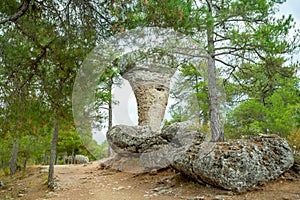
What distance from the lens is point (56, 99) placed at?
461 centimetres

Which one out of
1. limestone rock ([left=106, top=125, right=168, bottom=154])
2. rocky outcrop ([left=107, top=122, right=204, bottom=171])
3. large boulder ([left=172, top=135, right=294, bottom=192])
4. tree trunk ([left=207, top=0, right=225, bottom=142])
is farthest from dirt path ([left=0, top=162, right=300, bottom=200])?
tree trunk ([left=207, top=0, right=225, bottom=142])

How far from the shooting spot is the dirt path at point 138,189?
14.2 feet

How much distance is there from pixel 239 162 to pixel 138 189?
264 cm

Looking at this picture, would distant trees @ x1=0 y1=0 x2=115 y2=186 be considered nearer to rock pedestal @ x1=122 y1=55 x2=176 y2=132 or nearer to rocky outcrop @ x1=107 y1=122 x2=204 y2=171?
rock pedestal @ x1=122 y1=55 x2=176 y2=132

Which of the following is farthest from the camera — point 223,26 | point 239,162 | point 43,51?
point 223,26

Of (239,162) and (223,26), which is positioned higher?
(223,26)

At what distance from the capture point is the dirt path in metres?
4.33

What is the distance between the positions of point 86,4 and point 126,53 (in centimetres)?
179

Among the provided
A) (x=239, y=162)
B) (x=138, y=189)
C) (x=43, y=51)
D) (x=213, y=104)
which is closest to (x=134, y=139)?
(x=138, y=189)

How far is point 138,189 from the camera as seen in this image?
5.96m

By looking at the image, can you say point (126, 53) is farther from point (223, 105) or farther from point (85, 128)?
point (223, 105)

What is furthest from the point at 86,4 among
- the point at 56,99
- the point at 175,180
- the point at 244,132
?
the point at 244,132

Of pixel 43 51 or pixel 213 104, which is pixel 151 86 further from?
pixel 43 51

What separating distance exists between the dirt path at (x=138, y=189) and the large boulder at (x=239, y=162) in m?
0.18
